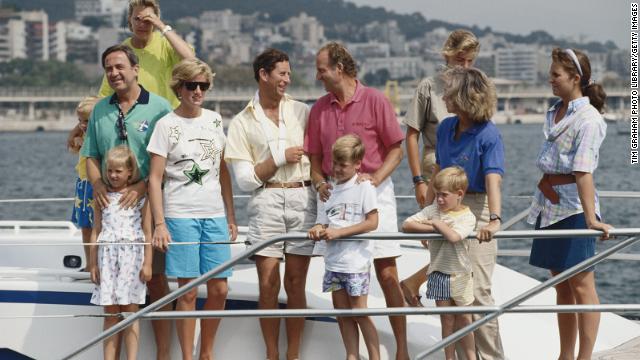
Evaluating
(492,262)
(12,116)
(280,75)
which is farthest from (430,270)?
(12,116)

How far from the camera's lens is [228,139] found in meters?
7.03

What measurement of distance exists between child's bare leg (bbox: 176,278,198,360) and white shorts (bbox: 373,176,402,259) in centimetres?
105

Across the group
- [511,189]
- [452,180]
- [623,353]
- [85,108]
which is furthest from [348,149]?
[511,189]

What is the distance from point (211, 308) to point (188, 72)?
1347 mm

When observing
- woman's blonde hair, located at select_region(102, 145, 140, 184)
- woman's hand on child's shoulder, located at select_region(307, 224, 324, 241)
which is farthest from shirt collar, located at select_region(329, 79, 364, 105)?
woman's blonde hair, located at select_region(102, 145, 140, 184)

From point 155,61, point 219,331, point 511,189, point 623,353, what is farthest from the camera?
point 511,189

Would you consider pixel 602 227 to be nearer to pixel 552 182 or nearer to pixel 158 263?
pixel 552 182

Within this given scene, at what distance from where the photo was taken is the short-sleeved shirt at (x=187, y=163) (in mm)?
6809

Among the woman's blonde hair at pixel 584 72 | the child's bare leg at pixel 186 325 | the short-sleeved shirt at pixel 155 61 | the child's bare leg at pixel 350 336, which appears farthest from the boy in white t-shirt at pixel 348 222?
the short-sleeved shirt at pixel 155 61

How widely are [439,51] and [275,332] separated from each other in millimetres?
1879

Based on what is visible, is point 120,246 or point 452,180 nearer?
point 452,180

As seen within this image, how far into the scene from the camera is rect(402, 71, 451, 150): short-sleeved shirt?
7352mm

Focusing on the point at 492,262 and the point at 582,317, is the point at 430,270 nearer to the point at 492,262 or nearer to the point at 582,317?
the point at 492,262

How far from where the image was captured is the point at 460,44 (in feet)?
23.8
